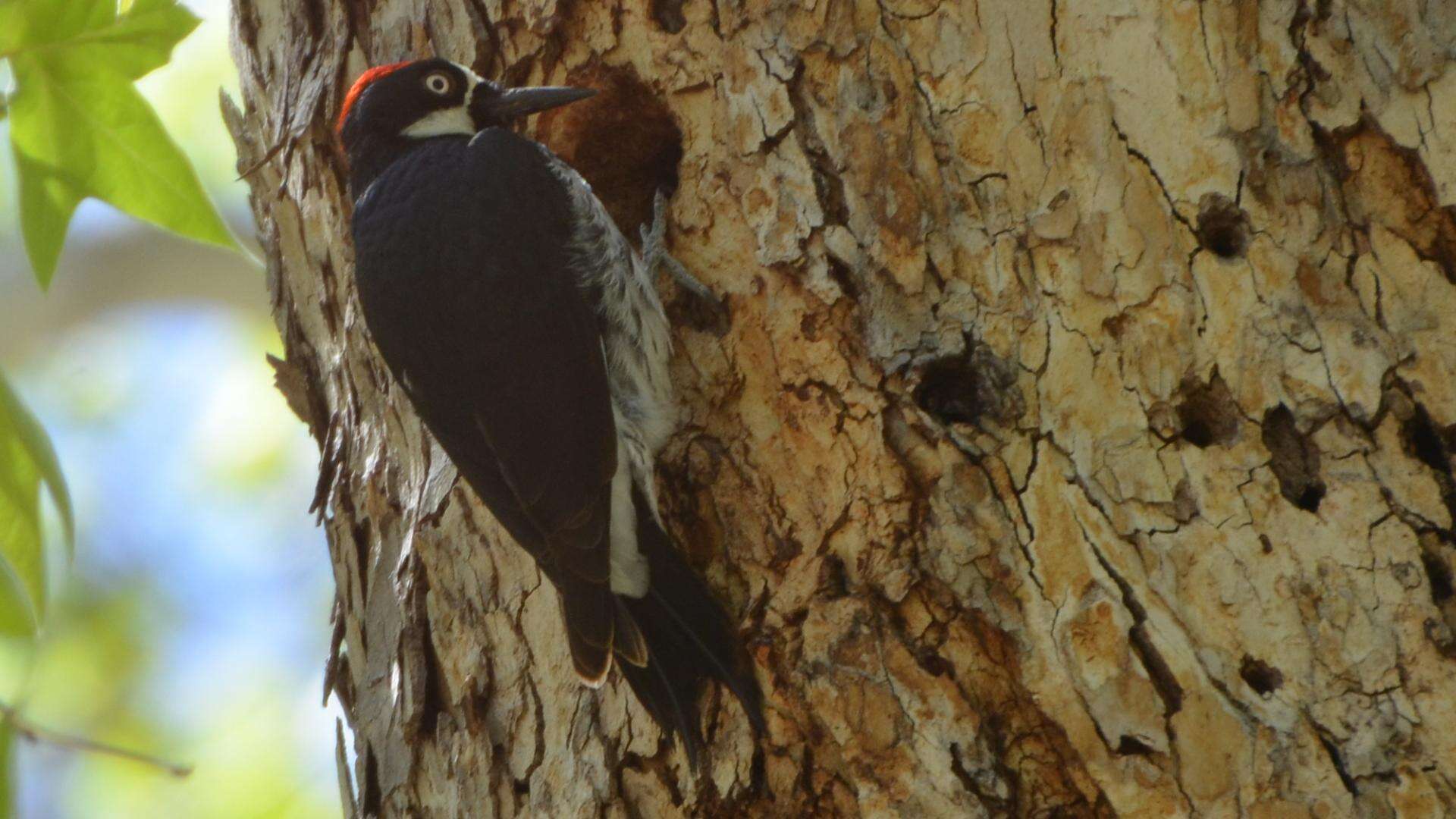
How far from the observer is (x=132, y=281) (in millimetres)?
7242

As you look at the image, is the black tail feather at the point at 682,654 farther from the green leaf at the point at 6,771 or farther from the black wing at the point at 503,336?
the green leaf at the point at 6,771

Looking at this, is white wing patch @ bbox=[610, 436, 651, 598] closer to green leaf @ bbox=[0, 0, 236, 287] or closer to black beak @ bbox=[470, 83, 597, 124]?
black beak @ bbox=[470, 83, 597, 124]

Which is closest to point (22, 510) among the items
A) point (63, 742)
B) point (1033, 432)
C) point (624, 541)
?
point (63, 742)

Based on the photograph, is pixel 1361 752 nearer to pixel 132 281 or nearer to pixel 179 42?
pixel 179 42

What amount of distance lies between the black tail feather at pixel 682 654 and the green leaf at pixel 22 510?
1183 millimetres

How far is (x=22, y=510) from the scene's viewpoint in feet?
9.11

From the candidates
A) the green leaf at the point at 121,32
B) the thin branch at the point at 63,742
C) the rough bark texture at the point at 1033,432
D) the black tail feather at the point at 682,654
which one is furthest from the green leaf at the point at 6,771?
the green leaf at the point at 121,32

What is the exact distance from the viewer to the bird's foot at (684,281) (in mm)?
2891

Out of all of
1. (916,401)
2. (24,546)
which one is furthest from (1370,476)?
(24,546)

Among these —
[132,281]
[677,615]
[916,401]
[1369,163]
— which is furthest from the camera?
[132,281]

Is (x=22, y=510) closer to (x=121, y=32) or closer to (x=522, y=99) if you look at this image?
(x=121, y=32)

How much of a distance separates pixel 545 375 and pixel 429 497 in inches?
15.4

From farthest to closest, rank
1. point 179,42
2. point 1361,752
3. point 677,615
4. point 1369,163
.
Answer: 1. point 179,42
2. point 677,615
3. point 1369,163
4. point 1361,752

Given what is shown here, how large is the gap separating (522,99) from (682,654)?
131 centimetres
